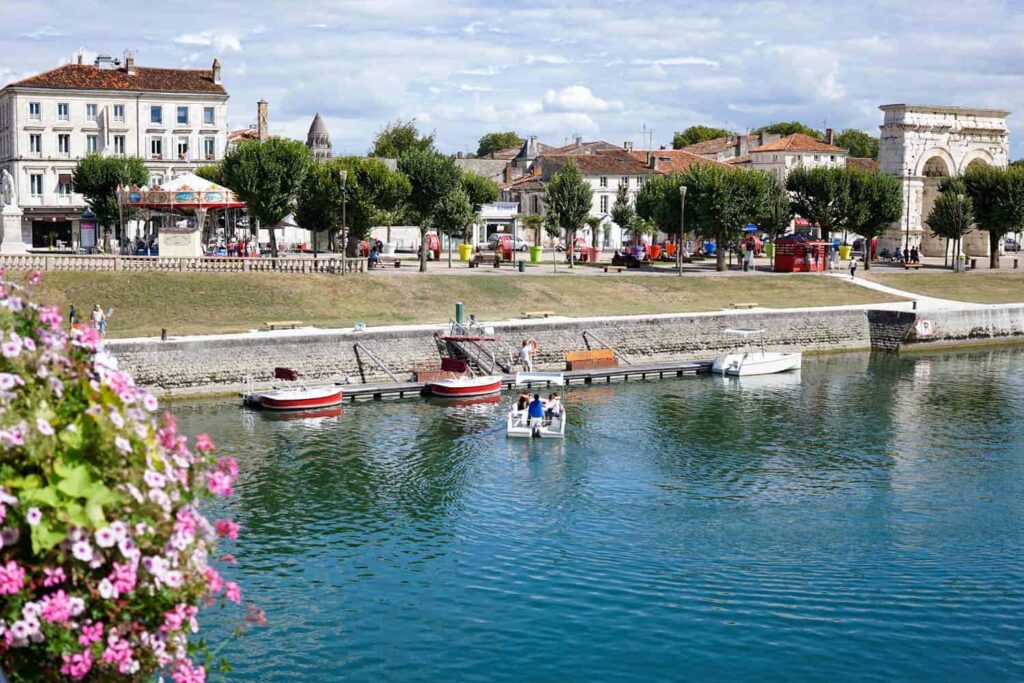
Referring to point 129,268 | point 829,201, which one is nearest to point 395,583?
point 129,268

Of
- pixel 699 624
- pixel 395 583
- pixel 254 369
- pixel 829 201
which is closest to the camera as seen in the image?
pixel 699 624

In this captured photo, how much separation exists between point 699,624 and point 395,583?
6.86 metres

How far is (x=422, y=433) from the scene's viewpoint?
133 feet

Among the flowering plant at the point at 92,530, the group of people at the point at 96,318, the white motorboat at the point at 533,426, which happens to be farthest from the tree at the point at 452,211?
the flowering plant at the point at 92,530

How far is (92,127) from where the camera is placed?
89.1 metres

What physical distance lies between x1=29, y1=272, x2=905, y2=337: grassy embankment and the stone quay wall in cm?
365

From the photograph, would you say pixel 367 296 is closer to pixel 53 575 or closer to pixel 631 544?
pixel 631 544

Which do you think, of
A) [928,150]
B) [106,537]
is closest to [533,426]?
[106,537]

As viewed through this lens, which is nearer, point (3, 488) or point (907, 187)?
point (3, 488)

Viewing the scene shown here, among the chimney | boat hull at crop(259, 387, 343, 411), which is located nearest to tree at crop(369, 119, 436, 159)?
the chimney

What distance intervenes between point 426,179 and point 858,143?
122374 mm

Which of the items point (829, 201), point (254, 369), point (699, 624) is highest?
point (829, 201)

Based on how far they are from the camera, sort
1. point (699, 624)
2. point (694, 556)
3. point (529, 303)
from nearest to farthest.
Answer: point (699, 624), point (694, 556), point (529, 303)

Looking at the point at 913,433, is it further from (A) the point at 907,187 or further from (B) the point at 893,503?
(A) the point at 907,187
